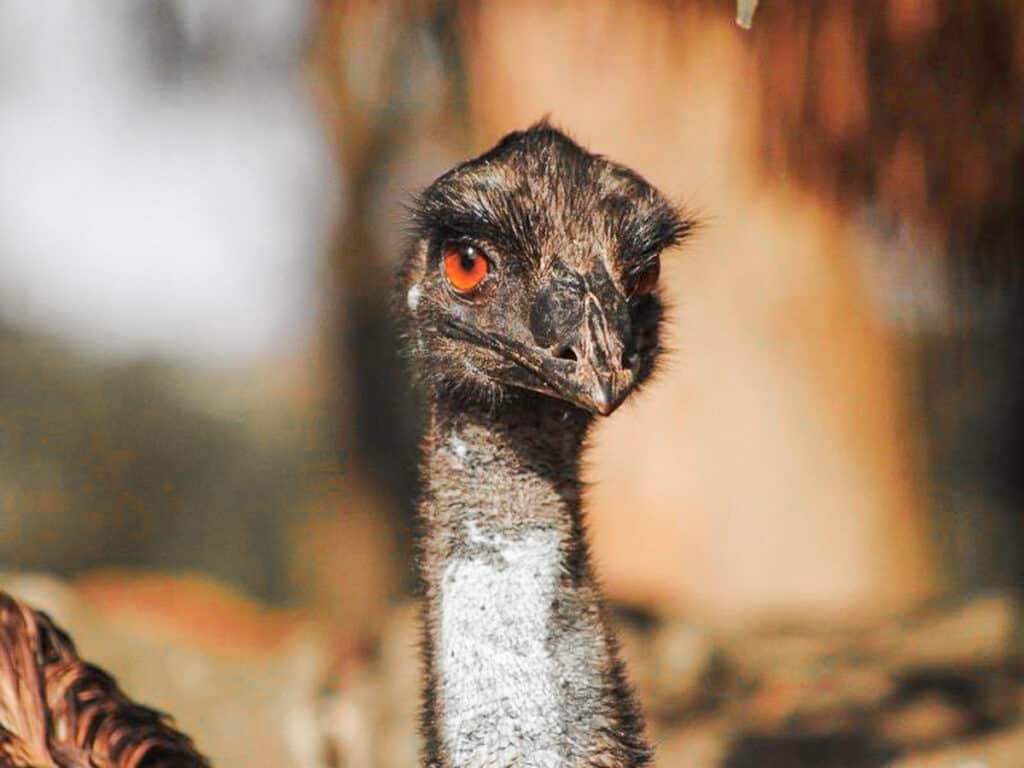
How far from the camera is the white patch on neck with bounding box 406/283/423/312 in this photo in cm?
175

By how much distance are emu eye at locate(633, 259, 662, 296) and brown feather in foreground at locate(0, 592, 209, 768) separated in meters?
0.85

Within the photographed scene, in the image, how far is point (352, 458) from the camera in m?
5.71

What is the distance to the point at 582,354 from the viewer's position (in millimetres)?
1442

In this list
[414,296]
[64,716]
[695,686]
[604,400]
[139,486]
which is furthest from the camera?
[139,486]

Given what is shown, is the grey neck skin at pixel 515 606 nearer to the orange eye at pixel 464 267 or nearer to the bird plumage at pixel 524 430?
the bird plumage at pixel 524 430

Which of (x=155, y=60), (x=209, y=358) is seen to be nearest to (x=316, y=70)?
(x=155, y=60)

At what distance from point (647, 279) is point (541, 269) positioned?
0.17 meters

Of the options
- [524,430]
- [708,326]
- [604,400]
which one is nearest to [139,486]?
[708,326]

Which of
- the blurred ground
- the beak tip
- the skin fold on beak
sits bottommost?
the beak tip

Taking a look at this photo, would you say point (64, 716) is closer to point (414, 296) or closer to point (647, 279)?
point (414, 296)

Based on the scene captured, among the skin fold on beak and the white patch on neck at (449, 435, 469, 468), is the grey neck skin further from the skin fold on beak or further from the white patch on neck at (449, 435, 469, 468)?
the skin fold on beak

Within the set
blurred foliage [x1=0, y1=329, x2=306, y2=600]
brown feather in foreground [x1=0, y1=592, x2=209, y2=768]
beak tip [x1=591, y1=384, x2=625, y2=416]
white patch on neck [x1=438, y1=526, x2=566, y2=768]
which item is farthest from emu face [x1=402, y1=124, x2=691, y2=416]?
blurred foliage [x1=0, y1=329, x2=306, y2=600]

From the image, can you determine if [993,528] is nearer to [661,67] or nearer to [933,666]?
[933,666]

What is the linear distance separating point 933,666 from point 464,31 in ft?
6.33
